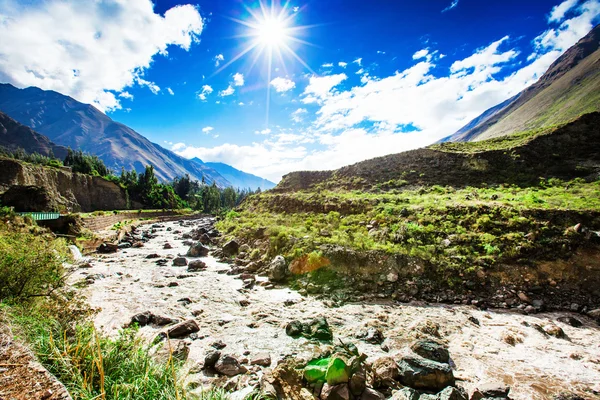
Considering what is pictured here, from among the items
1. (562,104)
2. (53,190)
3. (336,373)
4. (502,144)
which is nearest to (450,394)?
(336,373)

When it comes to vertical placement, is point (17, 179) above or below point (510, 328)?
above

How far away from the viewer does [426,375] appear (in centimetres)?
586

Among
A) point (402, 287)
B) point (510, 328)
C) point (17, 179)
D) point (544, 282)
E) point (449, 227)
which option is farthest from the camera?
point (17, 179)

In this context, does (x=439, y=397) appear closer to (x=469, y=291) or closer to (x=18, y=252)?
(x=469, y=291)

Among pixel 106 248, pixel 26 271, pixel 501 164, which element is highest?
pixel 501 164

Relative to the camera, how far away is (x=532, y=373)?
20.9 feet

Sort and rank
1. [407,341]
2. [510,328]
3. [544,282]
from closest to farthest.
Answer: [407,341] < [510,328] < [544,282]

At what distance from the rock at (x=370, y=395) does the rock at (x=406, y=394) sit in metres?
0.31

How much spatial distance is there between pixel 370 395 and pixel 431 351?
2.55 m

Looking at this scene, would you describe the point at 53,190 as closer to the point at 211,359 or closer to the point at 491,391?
the point at 211,359

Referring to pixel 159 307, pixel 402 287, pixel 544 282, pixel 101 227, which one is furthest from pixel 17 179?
pixel 544 282

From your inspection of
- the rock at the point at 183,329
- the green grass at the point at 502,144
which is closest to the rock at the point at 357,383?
the rock at the point at 183,329

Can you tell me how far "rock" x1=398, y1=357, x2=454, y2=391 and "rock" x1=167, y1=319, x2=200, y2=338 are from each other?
6.73 m

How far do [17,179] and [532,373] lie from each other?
63270 millimetres
